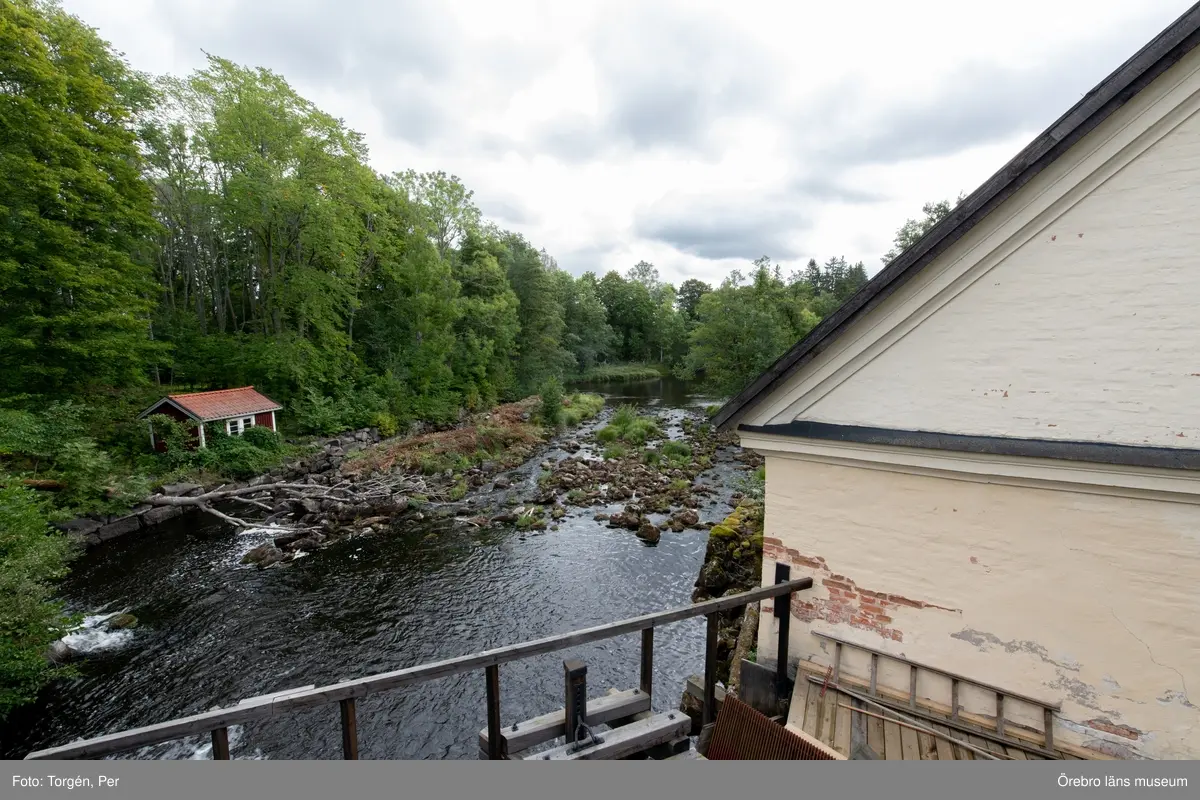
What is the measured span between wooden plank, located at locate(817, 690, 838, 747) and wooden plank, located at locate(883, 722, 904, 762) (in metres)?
0.33

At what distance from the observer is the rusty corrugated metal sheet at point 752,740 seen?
3012 millimetres

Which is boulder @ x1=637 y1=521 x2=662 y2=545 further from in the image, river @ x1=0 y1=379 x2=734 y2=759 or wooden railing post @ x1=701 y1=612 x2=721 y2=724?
wooden railing post @ x1=701 y1=612 x2=721 y2=724

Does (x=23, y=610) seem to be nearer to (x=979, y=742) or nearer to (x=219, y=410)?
(x=979, y=742)

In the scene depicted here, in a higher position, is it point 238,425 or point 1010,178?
point 1010,178

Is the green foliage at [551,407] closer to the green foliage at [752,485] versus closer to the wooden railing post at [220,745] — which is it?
the green foliage at [752,485]

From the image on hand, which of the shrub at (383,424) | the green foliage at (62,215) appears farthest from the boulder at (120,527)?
the shrub at (383,424)

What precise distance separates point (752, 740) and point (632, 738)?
0.74m

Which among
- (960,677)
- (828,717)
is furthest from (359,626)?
(960,677)

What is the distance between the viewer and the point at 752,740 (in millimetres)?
3191

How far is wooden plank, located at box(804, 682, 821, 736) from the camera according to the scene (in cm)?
384

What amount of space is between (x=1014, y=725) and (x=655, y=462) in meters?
17.3

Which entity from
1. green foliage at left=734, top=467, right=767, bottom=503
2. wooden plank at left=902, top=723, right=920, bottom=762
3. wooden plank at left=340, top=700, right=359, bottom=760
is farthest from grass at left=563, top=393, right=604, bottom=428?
wooden plank at left=340, top=700, right=359, bottom=760

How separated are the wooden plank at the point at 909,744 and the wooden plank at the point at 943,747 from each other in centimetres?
12
